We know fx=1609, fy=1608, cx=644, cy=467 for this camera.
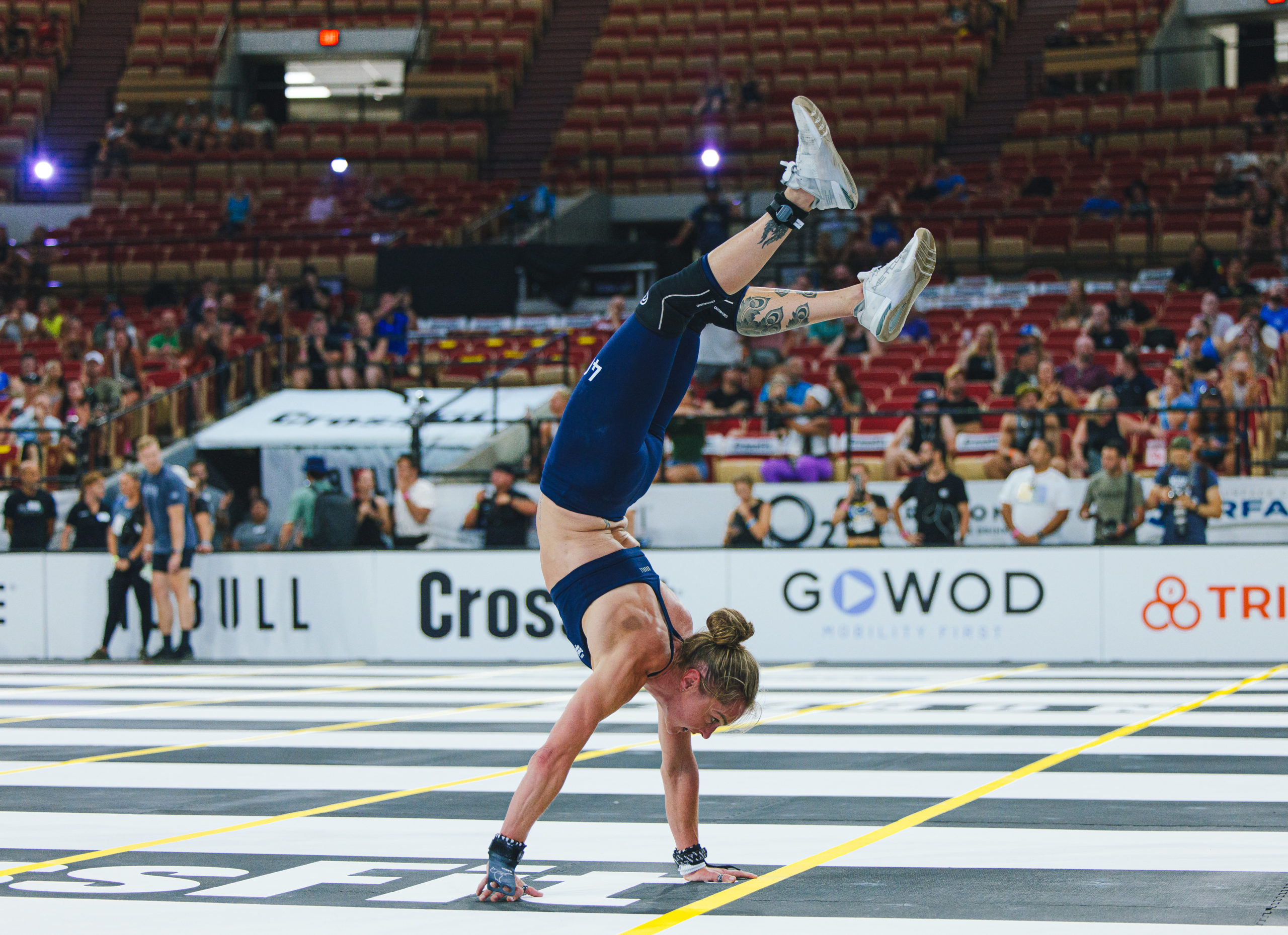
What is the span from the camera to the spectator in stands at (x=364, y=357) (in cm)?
2170

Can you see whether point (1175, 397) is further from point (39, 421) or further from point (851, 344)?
point (39, 421)

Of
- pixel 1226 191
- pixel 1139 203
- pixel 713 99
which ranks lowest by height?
pixel 1139 203

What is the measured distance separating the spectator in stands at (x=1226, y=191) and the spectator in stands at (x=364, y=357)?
1204 cm

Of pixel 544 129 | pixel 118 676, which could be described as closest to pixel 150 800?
pixel 118 676

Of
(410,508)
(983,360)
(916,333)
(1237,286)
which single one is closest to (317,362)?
(410,508)

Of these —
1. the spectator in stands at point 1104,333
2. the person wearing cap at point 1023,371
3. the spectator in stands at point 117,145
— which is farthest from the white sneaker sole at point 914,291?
the spectator in stands at point 117,145

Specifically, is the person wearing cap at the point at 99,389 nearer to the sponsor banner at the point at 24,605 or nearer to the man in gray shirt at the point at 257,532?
the man in gray shirt at the point at 257,532

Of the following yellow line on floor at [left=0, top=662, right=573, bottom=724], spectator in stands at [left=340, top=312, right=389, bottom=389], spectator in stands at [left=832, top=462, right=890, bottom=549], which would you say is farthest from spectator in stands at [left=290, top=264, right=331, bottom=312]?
spectator in stands at [left=832, top=462, right=890, bottom=549]

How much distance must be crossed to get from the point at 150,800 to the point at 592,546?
3052 mm

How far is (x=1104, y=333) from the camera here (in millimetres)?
19203

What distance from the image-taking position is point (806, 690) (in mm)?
12398

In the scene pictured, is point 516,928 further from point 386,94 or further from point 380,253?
point 386,94

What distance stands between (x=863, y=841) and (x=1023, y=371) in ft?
40.3

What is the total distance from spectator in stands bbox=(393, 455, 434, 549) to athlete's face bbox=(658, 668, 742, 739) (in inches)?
450
